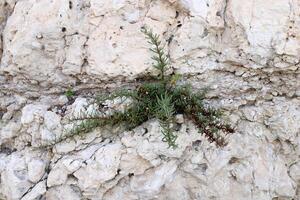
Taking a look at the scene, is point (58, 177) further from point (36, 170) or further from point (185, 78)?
point (185, 78)

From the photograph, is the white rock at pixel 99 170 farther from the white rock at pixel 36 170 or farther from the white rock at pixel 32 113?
the white rock at pixel 32 113

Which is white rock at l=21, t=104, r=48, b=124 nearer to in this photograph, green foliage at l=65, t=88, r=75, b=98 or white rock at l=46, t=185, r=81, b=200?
green foliage at l=65, t=88, r=75, b=98

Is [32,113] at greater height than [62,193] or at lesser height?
greater

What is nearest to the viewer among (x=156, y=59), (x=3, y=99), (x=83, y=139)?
(x=156, y=59)

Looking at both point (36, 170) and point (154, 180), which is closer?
point (154, 180)

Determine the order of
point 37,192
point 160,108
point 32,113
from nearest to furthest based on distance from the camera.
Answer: point 160,108
point 37,192
point 32,113

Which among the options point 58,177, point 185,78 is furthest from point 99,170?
point 185,78

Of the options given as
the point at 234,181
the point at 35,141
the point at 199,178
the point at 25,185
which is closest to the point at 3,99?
the point at 35,141

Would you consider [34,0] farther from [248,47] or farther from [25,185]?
[248,47]
